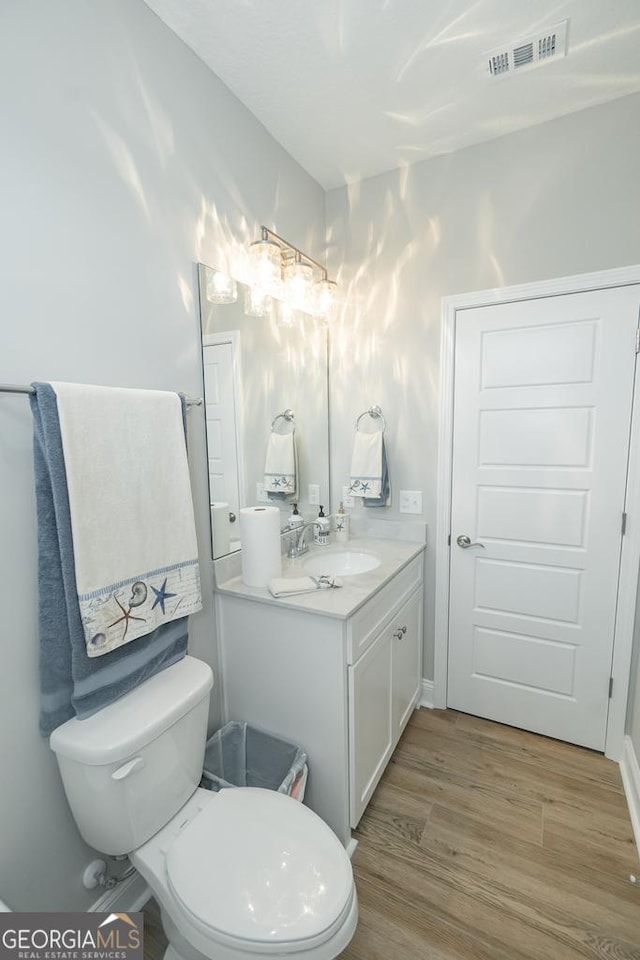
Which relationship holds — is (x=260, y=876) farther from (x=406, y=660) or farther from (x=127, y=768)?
(x=406, y=660)

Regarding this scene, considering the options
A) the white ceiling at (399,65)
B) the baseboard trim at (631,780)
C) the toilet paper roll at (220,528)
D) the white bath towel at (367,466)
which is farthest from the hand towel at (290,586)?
the white ceiling at (399,65)

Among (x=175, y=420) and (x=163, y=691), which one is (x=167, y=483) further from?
(x=163, y=691)

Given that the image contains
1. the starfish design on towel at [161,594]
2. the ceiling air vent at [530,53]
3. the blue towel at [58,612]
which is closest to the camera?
the blue towel at [58,612]

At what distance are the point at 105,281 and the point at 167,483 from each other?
0.58 meters

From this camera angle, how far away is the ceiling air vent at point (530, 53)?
1370 mm

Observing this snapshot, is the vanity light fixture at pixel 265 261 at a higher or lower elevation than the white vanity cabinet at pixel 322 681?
higher

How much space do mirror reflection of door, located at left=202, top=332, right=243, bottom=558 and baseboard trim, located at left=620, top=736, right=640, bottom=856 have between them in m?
1.81

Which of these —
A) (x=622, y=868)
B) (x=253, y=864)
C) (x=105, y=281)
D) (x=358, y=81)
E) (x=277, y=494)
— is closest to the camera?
(x=253, y=864)

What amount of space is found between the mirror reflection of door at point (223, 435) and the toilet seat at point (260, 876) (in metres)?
0.81

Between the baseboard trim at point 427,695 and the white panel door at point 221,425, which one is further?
the baseboard trim at point 427,695

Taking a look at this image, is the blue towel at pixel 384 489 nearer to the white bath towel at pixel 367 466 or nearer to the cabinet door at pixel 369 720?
the white bath towel at pixel 367 466

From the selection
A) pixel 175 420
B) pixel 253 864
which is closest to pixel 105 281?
pixel 175 420

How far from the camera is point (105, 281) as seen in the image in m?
1.16

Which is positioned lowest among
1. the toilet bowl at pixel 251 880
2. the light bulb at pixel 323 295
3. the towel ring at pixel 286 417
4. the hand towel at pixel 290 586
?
the toilet bowl at pixel 251 880
